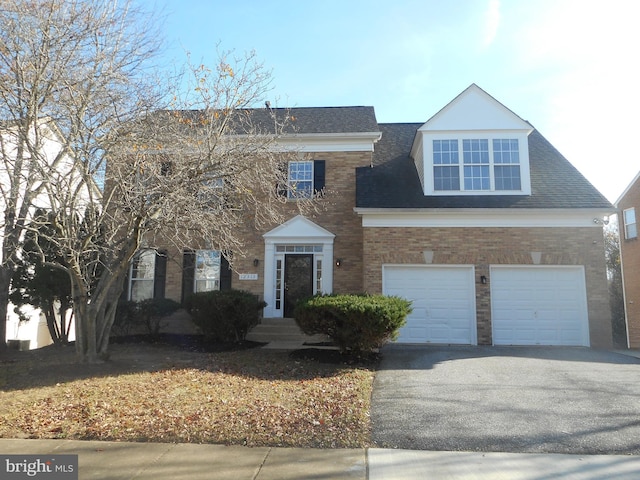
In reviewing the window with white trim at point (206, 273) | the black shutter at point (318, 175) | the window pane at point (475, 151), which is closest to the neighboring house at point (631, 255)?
the window pane at point (475, 151)

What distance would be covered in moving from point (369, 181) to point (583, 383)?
26.8 feet

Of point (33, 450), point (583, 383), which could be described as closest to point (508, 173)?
point (583, 383)

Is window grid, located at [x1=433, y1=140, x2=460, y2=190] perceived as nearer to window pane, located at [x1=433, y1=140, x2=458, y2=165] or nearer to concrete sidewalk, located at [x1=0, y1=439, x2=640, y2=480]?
window pane, located at [x1=433, y1=140, x2=458, y2=165]

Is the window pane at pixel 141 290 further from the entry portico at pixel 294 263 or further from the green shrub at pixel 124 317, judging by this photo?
the entry portico at pixel 294 263

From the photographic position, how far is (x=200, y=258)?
14.5 metres

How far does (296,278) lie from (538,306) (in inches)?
275

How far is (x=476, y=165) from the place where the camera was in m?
13.3

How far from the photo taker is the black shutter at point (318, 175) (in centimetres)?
→ 1452

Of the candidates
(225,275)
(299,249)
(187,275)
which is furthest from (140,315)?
(299,249)

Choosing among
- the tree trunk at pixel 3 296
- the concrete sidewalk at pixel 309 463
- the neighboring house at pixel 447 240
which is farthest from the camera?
the neighboring house at pixel 447 240

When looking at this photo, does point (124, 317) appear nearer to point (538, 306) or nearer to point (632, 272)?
point (538, 306)

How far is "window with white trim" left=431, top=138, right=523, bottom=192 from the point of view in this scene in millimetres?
13195

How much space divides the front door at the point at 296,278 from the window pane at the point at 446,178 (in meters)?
4.46

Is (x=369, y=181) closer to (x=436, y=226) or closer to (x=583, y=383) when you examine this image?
(x=436, y=226)
